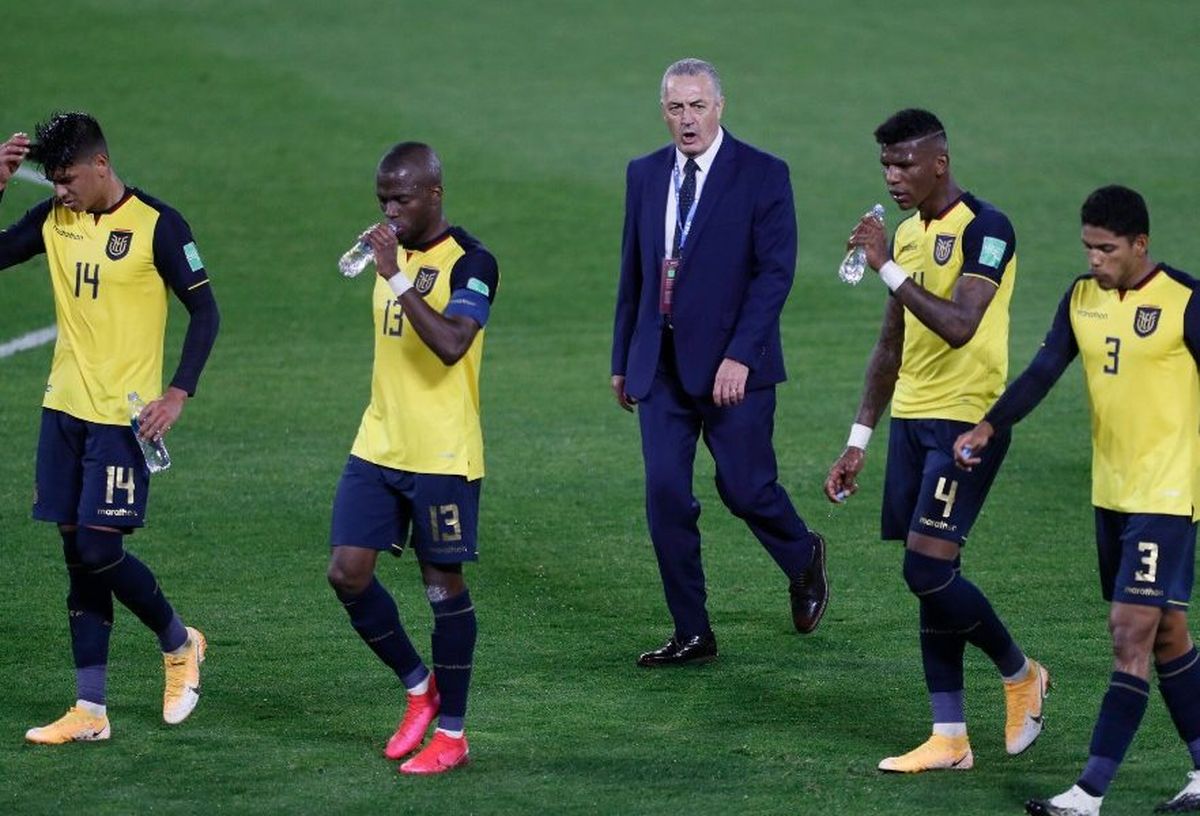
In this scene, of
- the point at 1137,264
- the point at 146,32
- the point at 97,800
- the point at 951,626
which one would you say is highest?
the point at 146,32

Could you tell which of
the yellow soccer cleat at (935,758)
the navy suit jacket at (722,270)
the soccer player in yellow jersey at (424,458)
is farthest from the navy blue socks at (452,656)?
the navy suit jacket at (722,270)

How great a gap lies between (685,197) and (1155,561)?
2806 millimetres

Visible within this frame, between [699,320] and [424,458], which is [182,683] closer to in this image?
[424,458]

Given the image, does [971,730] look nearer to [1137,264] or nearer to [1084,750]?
[1084,750]

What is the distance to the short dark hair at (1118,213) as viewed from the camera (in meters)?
6.33

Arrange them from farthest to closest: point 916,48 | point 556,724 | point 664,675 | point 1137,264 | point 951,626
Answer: point 916,48 < point 664,675 < point 556,724 < point 951,626 < point 1137,264

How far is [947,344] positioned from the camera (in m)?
7.17

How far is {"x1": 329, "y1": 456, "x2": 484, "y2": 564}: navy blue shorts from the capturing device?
690 centimetres

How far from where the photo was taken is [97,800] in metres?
6.56

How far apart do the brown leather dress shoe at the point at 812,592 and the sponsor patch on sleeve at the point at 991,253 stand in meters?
1.93

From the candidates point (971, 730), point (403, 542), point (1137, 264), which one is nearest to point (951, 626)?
point (971, 730)

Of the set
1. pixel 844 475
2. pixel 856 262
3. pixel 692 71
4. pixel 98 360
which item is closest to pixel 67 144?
pixel 98 360

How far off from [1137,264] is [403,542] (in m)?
2.53

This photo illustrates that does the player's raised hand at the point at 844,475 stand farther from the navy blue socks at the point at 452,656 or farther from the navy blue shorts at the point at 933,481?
the navy blue socks at the point at 452,656
